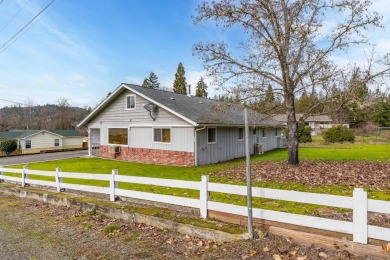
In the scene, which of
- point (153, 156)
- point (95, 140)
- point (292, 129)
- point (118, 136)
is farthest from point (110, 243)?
point (95, 140)

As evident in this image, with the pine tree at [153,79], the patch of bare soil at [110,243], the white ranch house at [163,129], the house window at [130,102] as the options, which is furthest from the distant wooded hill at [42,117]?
the patch of bare soil at [110,243]

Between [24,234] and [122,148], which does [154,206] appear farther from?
[122,148]

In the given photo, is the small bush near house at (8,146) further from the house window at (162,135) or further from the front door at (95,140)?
the house window at (162,135)

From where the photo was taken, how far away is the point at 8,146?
95.9 feet

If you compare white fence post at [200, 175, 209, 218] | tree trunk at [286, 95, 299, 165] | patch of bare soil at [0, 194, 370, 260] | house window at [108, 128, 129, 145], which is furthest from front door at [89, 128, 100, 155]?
white fence post at [200, 175, 209, 218]

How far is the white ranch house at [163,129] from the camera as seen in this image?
15312 millimetres

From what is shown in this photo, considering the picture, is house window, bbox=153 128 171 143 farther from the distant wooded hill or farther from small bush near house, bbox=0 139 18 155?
the distant wooded hill

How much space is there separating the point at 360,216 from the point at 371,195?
404 cm

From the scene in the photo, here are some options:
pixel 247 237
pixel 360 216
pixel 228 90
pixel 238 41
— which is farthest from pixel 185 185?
pixel 238 41

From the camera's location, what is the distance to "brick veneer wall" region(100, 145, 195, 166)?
15453 mm

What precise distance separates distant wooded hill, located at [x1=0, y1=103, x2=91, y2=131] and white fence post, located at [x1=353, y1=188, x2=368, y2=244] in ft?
180

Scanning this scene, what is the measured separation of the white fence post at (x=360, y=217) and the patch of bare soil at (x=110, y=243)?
12.8 inches

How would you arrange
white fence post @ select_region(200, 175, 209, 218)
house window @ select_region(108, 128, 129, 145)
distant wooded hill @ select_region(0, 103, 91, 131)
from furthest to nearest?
distant wooded hill @ select_region(0, 103, 91, 131), house window @ select_region(108, 128, 129, 145), white fence post @ select_region(200, 175, 209, 218)

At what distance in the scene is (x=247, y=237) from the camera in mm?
4211
